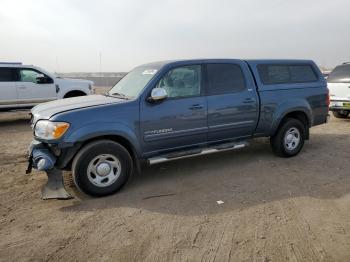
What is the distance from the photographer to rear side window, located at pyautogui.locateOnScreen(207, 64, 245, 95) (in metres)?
5.47

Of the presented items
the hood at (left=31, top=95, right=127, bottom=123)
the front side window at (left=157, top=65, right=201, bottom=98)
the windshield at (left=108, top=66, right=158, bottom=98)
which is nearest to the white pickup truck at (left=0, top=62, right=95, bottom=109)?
the windshield at (left=108, top=66, right=158, bottom=98)

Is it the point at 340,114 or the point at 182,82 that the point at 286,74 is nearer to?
the point at 182,82

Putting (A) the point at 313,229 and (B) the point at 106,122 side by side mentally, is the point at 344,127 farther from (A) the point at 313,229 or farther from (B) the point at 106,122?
(B) the point at 106,122

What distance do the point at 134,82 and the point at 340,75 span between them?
7.59m

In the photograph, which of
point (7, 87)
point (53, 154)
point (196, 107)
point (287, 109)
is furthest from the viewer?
point (7, 87)

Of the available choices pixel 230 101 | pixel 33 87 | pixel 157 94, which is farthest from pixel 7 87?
pixel 230 101

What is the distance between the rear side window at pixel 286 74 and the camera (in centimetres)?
615

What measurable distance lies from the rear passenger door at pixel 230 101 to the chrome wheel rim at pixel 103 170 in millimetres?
1670

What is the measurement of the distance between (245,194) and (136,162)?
5.32 feet

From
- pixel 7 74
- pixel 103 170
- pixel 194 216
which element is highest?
pixel 7 74

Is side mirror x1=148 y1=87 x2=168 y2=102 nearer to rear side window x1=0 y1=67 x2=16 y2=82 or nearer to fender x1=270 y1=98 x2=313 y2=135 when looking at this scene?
fender x1=270 y1=98 x2=313 y2=135

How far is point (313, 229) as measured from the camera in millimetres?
3656

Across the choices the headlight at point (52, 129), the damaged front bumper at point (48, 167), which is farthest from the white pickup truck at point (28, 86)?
the headlight at point (52, 129)

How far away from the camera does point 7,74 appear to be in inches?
427
